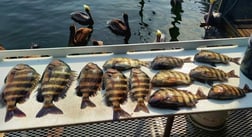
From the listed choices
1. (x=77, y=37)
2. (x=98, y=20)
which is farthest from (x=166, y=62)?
(x=98, y=20)

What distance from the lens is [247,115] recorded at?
5.39m

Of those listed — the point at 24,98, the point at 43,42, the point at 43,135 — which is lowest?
the point at 43,42

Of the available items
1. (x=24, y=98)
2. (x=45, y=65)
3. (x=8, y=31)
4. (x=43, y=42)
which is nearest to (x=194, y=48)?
(x=45, y=65)

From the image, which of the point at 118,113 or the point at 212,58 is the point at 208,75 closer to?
the point at 212,58

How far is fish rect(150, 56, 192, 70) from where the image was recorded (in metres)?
4.50

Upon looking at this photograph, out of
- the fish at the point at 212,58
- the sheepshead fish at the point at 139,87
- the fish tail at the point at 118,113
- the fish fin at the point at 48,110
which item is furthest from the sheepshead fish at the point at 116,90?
the fish at the point at 212,58

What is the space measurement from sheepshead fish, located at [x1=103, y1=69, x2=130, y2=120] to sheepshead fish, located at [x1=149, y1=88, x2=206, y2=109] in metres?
0.40

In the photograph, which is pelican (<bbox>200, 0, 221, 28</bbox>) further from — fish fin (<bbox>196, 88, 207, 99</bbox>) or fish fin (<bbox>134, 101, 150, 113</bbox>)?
fish fin (<bbox>134, 101, 150, 113</bbox>)

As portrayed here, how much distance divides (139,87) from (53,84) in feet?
3.94

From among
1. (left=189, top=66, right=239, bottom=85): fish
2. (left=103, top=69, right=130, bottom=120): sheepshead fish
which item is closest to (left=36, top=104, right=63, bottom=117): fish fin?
(left=103, top=69, right=130, bottom=120): sheepshead fish

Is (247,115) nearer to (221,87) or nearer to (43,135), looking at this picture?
(221,87)

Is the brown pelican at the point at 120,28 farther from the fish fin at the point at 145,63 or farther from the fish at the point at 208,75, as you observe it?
the fish at the point at 208,75

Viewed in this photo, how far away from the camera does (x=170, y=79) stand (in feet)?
13.8

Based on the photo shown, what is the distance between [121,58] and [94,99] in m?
0.98
